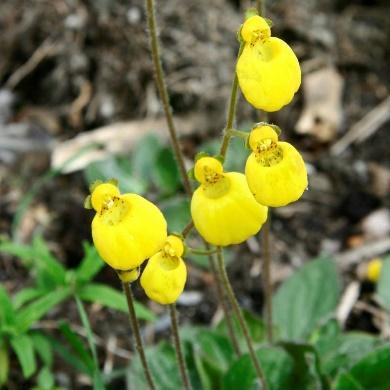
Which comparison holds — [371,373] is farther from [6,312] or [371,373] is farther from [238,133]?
[6,312]

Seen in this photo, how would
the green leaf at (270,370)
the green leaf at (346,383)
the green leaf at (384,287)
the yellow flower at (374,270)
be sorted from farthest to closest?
the yellow flower at (374,270), the green leaf at (384,287), the green leaf at (270,370), the green leaf at (346,383)

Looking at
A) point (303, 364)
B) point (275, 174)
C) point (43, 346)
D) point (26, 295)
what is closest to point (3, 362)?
point (43, 346)

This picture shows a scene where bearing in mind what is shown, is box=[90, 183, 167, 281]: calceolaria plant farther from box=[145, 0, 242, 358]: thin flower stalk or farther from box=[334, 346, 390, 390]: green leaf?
box=[334, 346, 390, 390]: green leaf

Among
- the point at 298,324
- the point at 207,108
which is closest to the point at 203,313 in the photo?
the point at 298,324

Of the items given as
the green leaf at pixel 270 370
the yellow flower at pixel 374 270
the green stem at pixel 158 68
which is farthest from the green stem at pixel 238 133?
the yellow flower at pixel 374 270

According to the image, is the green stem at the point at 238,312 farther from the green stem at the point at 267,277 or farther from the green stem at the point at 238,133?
the green stem at the point at 267,277

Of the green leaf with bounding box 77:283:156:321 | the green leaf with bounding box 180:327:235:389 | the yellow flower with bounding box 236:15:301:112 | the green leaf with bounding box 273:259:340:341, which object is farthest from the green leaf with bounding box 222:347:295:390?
the yellow flower with bounding box 236:15:301:112

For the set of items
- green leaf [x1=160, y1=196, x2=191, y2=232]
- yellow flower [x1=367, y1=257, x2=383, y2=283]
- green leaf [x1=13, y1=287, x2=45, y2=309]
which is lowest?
yellow flower [x1=367, y1=257, x2=383, y2=283]

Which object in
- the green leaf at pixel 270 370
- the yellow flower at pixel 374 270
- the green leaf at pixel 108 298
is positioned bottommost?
the green leaf at pixel 270 370
